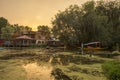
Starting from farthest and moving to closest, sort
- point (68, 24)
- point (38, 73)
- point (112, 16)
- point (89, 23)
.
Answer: point (112, 16) → point (68, 24) → point (89, 23) → point (38, 73)

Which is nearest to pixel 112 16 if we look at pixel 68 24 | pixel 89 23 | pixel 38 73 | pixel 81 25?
pixel 89 23

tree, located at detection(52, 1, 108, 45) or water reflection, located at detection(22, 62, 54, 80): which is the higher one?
tree, located at detection(52, 1, 108, 45)

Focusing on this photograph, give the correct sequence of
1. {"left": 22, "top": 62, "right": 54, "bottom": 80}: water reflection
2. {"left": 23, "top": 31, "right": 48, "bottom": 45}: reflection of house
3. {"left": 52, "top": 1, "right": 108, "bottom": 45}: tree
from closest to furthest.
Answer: {"left": 22, "top": 62, "right": 54, "bottom": 80}: water reflection
{"left": 52, "top": 1, "right": 108, "bottom": 45}: tree
{"left": 23, "top": 31, "right": 48, "bottom": 45}: reflection of house

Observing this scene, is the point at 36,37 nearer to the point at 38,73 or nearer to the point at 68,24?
the point at 68,24

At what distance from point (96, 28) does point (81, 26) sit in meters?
3.29

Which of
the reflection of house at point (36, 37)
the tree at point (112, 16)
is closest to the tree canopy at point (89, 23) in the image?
the tree at point (112, 16)

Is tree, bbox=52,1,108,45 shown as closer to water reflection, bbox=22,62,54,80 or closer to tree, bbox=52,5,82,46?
tree, bbox=52,5,82,46

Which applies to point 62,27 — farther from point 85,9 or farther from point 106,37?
point 106,37

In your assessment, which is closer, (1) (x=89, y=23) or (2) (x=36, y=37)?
(1) (x=89, y=23)

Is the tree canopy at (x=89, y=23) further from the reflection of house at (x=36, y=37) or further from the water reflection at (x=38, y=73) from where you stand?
the water reflection at (x=38, y=73)

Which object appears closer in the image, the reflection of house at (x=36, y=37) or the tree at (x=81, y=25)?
the tree at (x=81, y=25)

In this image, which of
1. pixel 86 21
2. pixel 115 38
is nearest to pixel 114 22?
pixel 115 38

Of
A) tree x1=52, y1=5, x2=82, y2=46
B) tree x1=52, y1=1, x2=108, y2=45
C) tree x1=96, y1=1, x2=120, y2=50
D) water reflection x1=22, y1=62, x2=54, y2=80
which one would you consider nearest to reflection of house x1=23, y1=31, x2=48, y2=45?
tree x1=52, y1=5, x2=82, y2=46

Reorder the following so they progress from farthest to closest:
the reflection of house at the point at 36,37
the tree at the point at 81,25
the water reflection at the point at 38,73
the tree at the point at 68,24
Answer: the reflection of house at the point at 36,37 → the tree at the point at 68,24 → the tree at the point at 81,25 → the water reflection at the point at 38,73
